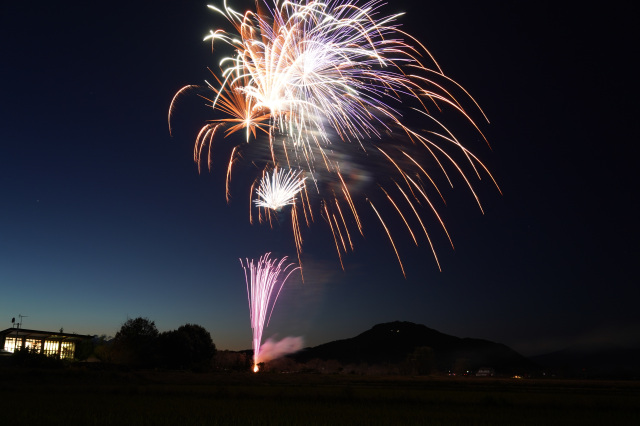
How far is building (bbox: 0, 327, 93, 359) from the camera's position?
A: 255ft

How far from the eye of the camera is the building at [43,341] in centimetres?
7781

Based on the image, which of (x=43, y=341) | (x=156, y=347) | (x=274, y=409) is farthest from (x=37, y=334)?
(x=274, y=409)

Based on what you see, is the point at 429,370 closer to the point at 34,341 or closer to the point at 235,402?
the point at 34,341

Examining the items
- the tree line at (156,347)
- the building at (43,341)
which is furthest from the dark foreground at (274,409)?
the building at (43,341)

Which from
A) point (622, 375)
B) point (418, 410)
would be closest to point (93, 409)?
point (418, 410)

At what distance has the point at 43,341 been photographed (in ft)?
268

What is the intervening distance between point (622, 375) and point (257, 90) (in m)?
112

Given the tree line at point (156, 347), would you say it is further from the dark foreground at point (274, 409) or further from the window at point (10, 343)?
the dark foreground at point (274, 409)

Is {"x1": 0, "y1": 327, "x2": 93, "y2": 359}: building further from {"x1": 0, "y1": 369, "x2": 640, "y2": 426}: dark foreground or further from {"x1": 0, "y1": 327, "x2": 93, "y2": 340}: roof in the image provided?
{"x1": 0, "y1": 369, "x2": 640, "y2": 426}: dark foreground

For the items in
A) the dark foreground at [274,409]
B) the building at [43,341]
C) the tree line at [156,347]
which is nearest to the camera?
the dark foreground at [274,409]

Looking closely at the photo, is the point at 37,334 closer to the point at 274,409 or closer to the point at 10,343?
the point at 10,343

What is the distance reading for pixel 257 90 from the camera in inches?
1022

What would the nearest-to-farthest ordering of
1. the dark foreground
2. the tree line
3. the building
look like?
the dark foreground
the tree line
the building

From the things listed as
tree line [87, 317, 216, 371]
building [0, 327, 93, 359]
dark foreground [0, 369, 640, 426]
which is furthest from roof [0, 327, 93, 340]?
dark foreground [0, 369, 640, 426]
